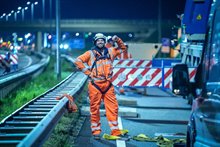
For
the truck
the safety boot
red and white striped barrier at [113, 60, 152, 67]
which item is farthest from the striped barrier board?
the truck

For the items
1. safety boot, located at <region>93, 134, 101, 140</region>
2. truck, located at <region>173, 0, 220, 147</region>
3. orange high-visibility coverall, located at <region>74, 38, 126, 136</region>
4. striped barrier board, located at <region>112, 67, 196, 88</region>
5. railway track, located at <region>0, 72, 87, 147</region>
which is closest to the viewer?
truck, located at <region>173, 0, 220, 147</region>

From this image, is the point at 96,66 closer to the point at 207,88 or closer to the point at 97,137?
the point at 97,137

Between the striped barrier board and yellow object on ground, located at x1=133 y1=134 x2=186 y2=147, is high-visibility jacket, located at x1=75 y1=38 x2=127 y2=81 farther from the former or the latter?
the striped barrier board

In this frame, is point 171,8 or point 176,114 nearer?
point 176,114

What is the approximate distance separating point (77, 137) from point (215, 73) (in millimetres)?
4861

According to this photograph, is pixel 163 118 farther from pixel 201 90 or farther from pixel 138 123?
pixel 201 90

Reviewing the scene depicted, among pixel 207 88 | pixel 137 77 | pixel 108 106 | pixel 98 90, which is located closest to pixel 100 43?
pixel 98 90

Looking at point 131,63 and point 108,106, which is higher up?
point 131,63

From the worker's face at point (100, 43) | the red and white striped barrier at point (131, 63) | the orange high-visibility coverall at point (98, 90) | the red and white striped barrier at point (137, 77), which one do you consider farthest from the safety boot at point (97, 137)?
the red and white striped barrier at point (131, 63)

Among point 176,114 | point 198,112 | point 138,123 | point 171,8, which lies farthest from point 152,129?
point 171,8

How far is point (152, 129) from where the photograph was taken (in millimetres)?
10453

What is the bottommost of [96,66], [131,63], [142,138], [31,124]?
[142,138]

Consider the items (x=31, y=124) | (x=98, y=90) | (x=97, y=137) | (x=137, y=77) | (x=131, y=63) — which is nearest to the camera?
(x=31, y=124)

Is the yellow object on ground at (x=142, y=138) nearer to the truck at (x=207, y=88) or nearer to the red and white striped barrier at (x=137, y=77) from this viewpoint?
the truck at (x=207, y=88)
